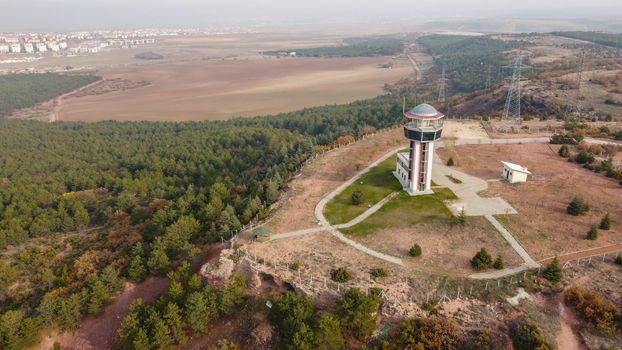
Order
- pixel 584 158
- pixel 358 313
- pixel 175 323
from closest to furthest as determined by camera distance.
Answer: pixel 358 313 → pixel 175 323 → pixel 584 158

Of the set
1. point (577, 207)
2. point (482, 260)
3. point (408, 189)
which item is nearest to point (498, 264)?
point (482, 260)

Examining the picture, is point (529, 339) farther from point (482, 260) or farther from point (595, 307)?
point (482, 260)

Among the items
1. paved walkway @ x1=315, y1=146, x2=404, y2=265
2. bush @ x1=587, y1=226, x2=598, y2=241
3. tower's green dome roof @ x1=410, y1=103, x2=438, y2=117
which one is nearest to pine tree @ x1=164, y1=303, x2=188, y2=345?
paved walkway @ x1=315, y1=146, x2=404, y2=265

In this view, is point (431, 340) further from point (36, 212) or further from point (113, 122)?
point (113, 122)

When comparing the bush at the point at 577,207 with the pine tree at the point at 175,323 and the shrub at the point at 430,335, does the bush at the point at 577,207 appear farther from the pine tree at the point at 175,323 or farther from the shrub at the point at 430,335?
the pine tree at the point at 175,323

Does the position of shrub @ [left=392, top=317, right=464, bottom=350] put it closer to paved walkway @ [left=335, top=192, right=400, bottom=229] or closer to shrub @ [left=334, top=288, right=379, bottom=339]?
shrub @ [left=334, top=288, right=379, bottom=339]

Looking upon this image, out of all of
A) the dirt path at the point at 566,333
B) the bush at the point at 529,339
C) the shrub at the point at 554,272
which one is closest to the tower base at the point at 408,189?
the shrub at the point at 554,272

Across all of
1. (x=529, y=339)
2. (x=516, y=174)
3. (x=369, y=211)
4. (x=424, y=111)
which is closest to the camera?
(x=529, y=339)
